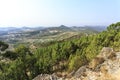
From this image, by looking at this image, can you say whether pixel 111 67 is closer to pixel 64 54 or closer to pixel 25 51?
pixel 25 51

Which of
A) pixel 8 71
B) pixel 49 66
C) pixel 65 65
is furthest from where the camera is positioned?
pixel 65 65

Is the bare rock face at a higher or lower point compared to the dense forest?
higher

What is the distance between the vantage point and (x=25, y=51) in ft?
195

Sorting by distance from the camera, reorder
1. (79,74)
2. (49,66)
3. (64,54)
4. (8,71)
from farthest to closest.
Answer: (64,54), (49,66), (8,71), (79,74)

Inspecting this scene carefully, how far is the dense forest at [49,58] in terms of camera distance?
2143 inches

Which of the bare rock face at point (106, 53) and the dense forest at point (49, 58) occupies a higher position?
the bare rock face at point (106, 53)

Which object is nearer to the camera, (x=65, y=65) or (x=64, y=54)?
(x=65, y=65)

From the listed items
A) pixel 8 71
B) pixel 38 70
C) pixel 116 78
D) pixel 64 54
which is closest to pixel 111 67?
pixel 116 78

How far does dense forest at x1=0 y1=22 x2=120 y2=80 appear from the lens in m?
54.4

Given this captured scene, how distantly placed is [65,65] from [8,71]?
22233 mm

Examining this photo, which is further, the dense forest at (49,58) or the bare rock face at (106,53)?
the dense forest at (49,58)

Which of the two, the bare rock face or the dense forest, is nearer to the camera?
the bare rock face

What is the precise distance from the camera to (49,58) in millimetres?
76625

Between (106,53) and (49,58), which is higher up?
(106,53)
